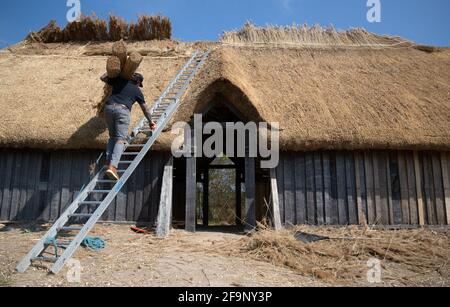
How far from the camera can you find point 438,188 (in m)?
7.68

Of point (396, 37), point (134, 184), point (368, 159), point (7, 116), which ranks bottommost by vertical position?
point (134, 184)

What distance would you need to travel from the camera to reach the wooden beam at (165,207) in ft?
21.2

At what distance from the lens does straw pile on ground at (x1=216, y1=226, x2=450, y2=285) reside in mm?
4605

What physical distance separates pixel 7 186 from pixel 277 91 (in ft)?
21.6

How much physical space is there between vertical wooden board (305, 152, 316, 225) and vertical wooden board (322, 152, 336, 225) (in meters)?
0.25

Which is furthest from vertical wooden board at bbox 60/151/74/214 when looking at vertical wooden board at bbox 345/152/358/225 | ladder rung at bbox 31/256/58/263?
vertical wooden board at bbox 345/152/358/225

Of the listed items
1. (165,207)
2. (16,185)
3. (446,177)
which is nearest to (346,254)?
(165,207)

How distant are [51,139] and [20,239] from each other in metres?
2.20

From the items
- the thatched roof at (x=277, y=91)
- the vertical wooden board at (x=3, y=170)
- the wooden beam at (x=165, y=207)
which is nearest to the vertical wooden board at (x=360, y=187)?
the thatched roof at (x=277, y=91)

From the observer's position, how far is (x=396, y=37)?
38.1 feet

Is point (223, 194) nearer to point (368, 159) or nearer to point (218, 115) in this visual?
point (218, 115)

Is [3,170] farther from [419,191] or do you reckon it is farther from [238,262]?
[419,191]
